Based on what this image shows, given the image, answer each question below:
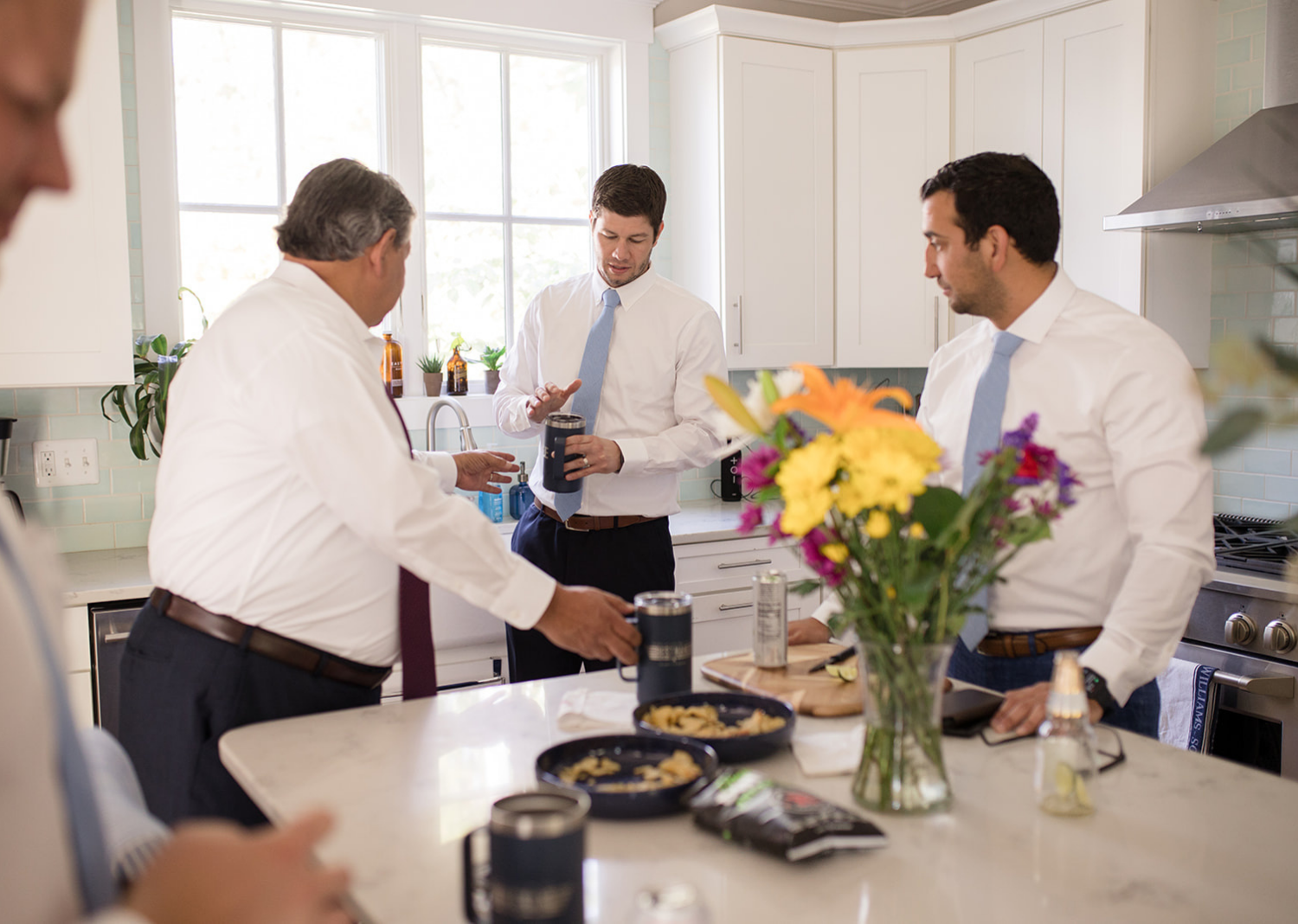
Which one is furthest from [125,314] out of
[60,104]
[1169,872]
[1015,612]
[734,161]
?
[1169,872]

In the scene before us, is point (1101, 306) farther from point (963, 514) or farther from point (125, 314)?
point (125, 314)

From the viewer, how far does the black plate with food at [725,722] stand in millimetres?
1396

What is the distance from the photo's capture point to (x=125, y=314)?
Result: 9.58 feet

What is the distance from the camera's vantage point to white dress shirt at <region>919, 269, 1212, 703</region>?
5.40ft

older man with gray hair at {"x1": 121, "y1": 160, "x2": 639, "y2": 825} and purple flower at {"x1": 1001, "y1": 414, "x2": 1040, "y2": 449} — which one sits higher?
purple flower at {"x1": 1001, "y1": 414, "x2": 1040, "y2": 449}

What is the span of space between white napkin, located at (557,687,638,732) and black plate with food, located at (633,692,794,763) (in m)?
0.06

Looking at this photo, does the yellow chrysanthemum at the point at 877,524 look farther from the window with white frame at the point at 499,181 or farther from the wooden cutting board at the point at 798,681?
the window with white frame at the point at 499,181

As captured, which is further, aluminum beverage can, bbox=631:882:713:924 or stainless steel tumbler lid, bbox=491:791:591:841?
stainless steel tumbler lid, bbox=491:791:591:841

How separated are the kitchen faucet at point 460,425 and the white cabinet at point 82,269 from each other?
97 cm

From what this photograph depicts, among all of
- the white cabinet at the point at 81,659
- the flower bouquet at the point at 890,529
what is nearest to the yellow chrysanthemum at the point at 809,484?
the flower bouquet at the point at 890,529

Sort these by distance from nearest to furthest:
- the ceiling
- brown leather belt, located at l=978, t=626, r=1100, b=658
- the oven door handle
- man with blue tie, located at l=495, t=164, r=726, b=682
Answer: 1. brown leather belt, located at l=978, t=626, r=1100, b=658
2. the oven door handle
3. man with blue tie, located at l=495, t=164, r=726, b=682
4. the ceiling

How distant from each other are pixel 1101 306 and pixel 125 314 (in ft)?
7.94

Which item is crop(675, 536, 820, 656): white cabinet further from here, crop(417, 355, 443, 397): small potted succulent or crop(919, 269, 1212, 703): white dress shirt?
crop(919, 269, 1212, 703): white dress shirt

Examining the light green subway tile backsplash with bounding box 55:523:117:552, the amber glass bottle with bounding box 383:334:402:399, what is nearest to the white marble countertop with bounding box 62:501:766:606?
the light green subway tile backsplash with bounding box 55:523:117:552
